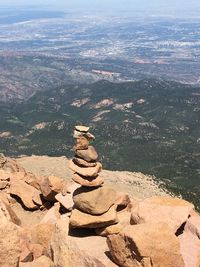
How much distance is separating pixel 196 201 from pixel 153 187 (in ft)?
99.1

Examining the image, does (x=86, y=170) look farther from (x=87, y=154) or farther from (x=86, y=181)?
(x=87, y=154)

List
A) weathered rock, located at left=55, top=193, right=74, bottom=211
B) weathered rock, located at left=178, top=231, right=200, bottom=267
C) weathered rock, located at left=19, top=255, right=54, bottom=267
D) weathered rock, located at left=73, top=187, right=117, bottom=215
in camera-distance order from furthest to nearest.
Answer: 1. weathered rock, located at left=55, top=193, right=74, bottom=211
2. weathered rock, located at left=73, top=187, right=117, bottom=215
3. weathered rock, located at left=19, top=255, right=54, bottom=267
4. weathered rock, located at left=178, top=231, right=200, bottom=267

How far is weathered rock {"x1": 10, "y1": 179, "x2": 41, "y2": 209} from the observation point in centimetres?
6184

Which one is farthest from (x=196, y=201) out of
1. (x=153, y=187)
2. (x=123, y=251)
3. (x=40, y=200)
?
(x=123, y=251)

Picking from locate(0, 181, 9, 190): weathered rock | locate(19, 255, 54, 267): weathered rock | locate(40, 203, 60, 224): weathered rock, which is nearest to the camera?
locate(19, 255, 54, 267): weathered rock

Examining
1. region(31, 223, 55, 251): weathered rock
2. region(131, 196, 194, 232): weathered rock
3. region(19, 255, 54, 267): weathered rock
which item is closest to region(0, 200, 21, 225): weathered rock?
region(31, 223, 55, 251): weathered rock

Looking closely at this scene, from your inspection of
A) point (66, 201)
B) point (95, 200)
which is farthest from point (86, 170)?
point (66, 201)

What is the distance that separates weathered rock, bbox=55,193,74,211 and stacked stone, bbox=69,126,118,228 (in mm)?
9907

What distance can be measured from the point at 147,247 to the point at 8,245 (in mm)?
9499

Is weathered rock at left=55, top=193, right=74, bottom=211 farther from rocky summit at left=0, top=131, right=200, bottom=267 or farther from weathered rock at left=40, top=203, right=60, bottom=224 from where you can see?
rocky summit at left=0, top=131, right=200, bottom=267

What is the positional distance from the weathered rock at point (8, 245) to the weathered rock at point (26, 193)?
26.3 m

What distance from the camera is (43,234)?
43.5m

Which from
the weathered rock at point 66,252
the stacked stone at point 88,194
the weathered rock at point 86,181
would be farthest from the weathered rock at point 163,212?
the weathered rock at point 66,252

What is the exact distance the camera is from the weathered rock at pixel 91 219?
39656 mm
